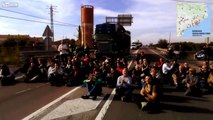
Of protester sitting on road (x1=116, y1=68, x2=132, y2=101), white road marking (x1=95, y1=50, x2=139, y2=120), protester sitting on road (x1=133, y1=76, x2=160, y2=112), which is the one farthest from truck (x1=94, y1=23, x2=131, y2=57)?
protester sitting on road (x1=133, y1=76, x2=160, y2=112)

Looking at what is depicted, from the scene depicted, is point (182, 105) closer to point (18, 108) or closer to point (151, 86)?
point (151, 86)

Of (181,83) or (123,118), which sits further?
(181,83)

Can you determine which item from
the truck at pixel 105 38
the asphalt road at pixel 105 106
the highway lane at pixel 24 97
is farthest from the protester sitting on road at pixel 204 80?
the truck at pixel 105 38

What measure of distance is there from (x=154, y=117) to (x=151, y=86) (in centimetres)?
201

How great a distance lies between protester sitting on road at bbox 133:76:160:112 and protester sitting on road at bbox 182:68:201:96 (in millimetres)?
3528

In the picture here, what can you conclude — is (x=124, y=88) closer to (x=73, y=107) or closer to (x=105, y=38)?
(x=73, y=107)

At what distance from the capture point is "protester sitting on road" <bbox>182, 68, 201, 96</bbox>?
52.8 ft

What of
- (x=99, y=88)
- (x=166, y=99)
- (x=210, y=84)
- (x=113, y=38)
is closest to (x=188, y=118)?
(x=166, y=99)

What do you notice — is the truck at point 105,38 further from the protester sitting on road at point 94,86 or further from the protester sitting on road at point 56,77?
the protester sitting on road at point 94,86

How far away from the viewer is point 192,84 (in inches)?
645

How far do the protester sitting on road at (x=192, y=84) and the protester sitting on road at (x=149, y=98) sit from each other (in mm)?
3528

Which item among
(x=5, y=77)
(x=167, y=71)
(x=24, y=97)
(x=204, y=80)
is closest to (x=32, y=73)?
(x=5, y=77)

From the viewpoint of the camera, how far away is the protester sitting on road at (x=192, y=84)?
634 inches

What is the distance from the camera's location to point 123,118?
36.0 ft
